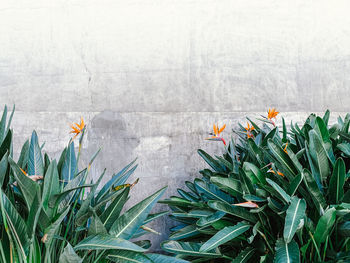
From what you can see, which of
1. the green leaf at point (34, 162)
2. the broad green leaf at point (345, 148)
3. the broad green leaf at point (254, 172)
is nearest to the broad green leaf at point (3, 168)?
the green leaf at point (34, 162)

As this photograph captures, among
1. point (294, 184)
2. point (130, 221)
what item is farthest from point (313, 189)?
point (130, 221)

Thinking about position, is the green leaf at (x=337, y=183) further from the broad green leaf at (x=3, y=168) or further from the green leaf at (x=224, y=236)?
the broad green leaf at (x=3, y=168)

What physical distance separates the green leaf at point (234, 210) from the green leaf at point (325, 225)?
212mm

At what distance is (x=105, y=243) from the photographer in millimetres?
734

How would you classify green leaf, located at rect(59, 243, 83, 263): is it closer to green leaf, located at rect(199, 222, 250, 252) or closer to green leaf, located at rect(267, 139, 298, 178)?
green leaf, located at rect(199, 222, 250, 252)

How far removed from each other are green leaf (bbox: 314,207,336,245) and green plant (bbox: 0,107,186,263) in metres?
0.48

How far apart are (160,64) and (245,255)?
1254 millimetres

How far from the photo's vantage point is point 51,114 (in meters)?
1.75

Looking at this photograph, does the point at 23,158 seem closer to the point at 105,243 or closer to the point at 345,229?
the point at 105,243

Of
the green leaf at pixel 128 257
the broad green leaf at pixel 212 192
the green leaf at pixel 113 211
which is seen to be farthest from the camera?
the broad green leaf at pixel 212 192

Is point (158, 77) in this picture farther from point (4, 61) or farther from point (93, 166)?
point (4, 61)

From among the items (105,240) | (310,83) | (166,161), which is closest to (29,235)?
(105,240)

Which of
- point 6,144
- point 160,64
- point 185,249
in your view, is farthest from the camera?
point 160,64

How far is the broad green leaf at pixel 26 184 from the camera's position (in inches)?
27.9
